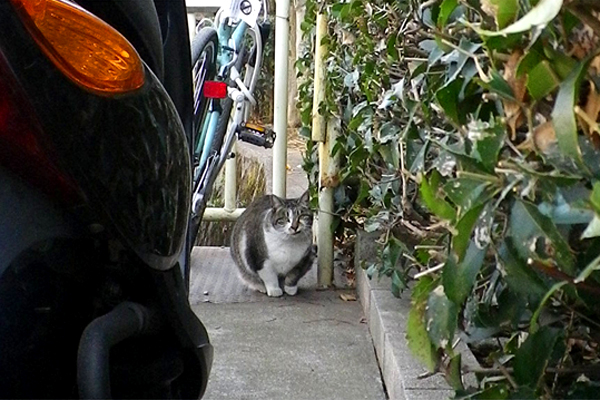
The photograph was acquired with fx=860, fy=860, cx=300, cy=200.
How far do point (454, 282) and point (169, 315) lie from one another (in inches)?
19.2

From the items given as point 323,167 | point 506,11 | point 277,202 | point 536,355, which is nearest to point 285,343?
point 323,167

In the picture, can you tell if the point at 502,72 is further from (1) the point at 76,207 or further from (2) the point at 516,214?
(1) the point at 76,207

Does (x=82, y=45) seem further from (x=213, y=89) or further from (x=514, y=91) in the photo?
(x=213, y=89)

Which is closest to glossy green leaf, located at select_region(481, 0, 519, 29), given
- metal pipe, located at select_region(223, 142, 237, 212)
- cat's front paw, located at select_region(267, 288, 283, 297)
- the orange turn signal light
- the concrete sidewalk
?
the orange turn signal light

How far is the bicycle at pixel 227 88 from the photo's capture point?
116 inches

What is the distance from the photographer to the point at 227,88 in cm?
320

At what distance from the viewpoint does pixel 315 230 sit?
13.9 ft

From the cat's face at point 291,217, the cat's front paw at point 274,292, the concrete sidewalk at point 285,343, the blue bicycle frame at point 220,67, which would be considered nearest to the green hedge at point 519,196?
the concrete sidewalk at point 285,343

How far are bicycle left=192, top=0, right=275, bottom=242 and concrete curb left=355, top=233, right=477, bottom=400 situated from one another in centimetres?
68

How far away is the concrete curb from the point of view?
2172 millimetres

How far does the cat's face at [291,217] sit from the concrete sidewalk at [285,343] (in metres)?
0.26

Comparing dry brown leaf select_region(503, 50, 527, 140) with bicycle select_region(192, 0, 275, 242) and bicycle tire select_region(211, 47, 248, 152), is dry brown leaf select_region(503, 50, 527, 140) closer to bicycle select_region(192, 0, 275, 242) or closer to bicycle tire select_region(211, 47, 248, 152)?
bicycle select_region(192, 0, 275, 242)

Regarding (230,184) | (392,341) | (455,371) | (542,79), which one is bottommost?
(230,184)

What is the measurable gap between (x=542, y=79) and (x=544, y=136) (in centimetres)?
7
